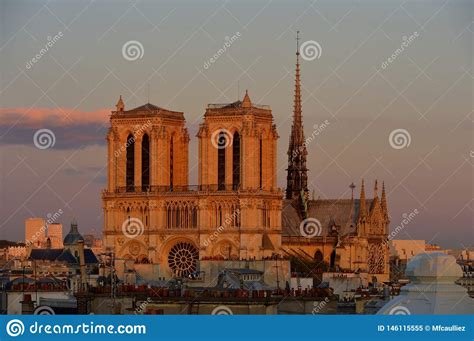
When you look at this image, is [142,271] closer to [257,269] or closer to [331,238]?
[257,269]

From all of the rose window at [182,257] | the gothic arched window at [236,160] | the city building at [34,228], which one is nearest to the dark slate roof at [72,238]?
the rose window at [182,257]

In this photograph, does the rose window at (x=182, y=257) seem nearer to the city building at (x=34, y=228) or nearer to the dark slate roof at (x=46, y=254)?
the dark slate roof at (x=46, y=254)

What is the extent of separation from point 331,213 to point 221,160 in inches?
513

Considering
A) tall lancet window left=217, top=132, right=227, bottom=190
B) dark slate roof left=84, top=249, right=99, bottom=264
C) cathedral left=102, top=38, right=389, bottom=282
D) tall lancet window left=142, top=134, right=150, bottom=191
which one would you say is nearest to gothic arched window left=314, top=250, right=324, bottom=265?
cathedral left=102, top=38, right=389, bottom=282

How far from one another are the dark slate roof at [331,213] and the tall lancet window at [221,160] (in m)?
8.64

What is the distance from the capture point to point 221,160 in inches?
3898

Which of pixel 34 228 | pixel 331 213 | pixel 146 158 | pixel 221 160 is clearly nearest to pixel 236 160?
pixel 221 160

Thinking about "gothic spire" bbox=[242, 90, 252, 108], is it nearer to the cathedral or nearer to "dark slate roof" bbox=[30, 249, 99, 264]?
the cathedral

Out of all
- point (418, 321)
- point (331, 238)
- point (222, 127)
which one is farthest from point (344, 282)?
point (418, 321)

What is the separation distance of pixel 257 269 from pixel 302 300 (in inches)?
808

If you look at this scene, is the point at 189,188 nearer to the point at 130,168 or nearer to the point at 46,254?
the point at 130,168

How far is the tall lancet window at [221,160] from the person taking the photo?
9800 centimetres

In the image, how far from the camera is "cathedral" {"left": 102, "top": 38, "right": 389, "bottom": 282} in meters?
97.2

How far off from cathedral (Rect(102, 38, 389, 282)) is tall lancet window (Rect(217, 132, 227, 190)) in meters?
0.05
